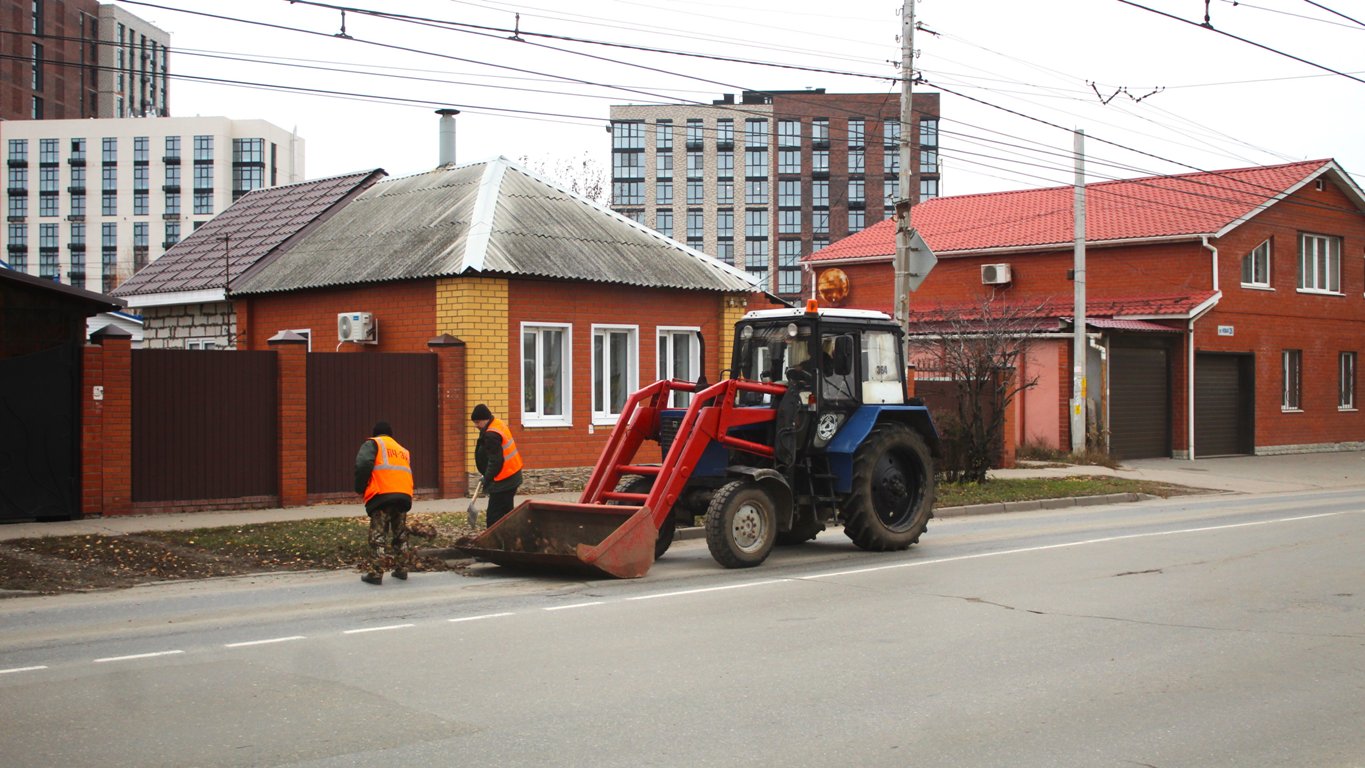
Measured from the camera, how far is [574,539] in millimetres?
11656

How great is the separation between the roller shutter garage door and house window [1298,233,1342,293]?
267 inches

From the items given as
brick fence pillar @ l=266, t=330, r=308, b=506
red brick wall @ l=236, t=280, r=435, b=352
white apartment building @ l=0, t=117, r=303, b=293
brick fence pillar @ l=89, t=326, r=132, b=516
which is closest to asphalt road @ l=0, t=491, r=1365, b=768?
brick fence pillar @ l=89, t=326, r=132, b=516

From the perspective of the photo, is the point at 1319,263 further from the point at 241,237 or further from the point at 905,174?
the point at 241,237

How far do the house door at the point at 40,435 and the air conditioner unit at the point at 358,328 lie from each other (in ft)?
18.2

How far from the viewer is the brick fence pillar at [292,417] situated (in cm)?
1698

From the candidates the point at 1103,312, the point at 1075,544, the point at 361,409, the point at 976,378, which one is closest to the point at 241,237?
the point at 361,409

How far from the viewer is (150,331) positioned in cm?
2617

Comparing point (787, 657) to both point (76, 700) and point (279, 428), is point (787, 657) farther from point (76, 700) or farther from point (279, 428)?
point (279, 428)

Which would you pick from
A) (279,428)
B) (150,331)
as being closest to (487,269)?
(279,428)

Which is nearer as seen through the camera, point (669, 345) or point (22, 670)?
point (22, 670)

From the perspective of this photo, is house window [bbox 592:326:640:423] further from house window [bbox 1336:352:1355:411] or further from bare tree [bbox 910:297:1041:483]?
house window [bbox 1336:352:1355:411]

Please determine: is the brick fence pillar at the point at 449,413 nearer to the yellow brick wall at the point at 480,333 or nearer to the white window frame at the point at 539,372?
the yellow brick wall at the point at 480,333

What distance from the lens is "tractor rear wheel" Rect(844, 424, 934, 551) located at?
13039 millimetres

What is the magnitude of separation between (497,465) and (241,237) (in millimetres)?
15317
